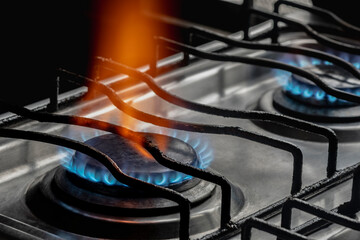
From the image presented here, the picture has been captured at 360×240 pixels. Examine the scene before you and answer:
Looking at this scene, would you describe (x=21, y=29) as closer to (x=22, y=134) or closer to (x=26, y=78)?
(x=26, y=78)

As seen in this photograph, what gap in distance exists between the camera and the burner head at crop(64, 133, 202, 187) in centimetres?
97

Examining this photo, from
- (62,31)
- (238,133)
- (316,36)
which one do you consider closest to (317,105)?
(316,36)

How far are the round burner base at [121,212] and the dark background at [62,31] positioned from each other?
1.80ft

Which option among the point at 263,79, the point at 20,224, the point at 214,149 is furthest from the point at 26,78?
the point at 20,224

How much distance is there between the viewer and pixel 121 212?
3.08 ft

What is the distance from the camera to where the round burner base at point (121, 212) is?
92 cm

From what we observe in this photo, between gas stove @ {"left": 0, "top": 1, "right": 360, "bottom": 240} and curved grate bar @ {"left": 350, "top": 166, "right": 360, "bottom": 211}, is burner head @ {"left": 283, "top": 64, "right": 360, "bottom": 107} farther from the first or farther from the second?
curved grate bar @ {"left": 350, "top": 166, "right": 360, "bottom": 211}

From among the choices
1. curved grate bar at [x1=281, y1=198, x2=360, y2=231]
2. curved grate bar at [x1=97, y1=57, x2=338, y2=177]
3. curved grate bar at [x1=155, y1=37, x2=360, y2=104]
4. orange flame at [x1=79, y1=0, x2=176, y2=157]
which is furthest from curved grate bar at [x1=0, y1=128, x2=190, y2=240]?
orange flame at [x1=79, y1=0, x2=176, y2=157]

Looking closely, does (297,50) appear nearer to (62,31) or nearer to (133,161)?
(133,161)

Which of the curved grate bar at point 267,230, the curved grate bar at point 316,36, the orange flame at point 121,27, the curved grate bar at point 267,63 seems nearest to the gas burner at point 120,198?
the curved grate bar at point 267,230

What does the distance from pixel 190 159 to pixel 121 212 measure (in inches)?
5.0

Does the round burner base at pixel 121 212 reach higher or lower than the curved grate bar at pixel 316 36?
lower

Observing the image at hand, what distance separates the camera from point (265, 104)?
1316mm

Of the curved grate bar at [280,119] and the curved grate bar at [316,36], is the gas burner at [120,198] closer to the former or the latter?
the curved grate bar at [280,119]
